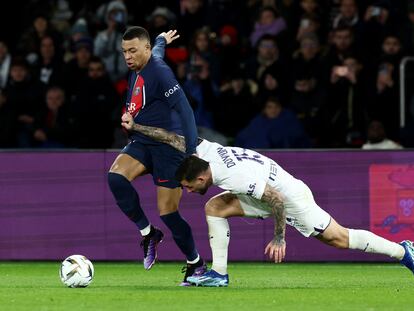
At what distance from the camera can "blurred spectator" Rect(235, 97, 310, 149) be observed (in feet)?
54.7

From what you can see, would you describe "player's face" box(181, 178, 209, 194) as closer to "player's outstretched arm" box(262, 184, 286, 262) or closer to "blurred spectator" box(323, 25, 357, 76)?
"player's outstretched arm" box(262, 184, 286, 262)

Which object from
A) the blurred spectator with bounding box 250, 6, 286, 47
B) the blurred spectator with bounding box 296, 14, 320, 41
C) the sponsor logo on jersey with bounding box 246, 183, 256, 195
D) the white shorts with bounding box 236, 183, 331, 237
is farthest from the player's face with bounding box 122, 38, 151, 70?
the blurred spectator with bounding box 250, 6, 286, 47

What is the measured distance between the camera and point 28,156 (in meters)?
15.2

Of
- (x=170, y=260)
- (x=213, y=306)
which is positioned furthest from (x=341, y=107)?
(x=213, y=306)

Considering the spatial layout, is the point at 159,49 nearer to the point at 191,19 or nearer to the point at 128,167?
the point at 128,167

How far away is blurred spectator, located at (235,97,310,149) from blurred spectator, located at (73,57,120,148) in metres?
2.02

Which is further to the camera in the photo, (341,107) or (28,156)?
(341,107)

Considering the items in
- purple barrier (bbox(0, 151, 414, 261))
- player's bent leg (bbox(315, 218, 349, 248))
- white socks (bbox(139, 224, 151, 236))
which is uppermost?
player's bent leg (bbox(315, 218, 349, 248))

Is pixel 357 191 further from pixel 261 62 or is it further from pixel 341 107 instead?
pixel 261 62

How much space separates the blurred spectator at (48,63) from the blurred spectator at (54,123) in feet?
2.50

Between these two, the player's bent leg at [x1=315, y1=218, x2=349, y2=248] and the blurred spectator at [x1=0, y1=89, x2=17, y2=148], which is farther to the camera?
the blurred spectator at [x1=0, y1=89, x2=17, y2=148]

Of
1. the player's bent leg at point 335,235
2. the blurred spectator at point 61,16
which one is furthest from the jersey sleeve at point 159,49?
the blurred spectator at point 61,16

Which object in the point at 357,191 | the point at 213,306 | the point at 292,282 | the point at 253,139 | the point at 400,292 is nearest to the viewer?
the point at 213,306

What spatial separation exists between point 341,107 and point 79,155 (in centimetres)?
398
